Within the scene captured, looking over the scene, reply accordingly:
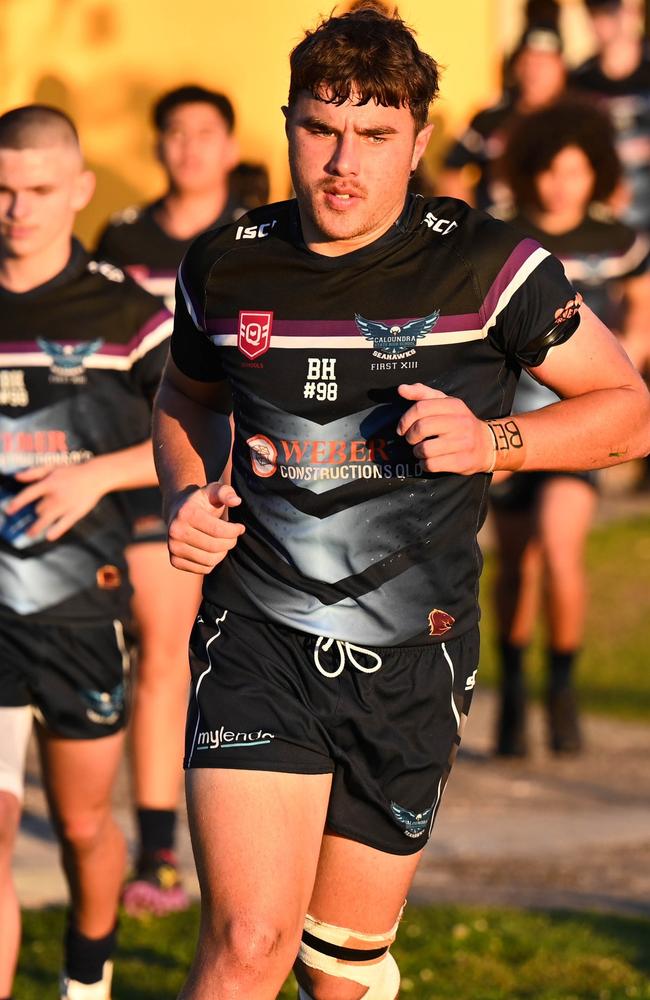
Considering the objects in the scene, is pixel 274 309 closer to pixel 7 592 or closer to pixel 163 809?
pixel 7 592

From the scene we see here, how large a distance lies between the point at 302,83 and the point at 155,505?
9.51ft

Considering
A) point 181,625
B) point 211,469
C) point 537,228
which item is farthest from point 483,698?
point 211,469

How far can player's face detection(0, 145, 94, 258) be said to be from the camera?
562 centimetres

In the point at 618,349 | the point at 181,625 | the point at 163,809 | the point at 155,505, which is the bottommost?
the point at 163,809

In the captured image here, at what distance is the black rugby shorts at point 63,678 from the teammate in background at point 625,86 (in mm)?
6838

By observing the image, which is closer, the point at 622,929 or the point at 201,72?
the point at 622,929

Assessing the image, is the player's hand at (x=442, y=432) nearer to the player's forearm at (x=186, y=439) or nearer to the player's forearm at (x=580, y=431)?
the player's forearm at (x=580, y=431)

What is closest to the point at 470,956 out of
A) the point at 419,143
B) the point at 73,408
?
the point at 73,408

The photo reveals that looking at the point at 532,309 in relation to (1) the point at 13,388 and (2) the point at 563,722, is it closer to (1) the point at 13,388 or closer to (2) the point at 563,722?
(1) the point at 13,388

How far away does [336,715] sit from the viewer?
14.0ft

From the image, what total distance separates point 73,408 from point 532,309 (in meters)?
1.79

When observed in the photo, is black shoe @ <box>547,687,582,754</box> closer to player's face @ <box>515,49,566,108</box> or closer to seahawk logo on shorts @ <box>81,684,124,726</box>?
player's face @ <box>515,49,566,108</box>

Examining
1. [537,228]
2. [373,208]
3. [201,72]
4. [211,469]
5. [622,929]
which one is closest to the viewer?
[373,208]

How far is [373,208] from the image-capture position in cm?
422
